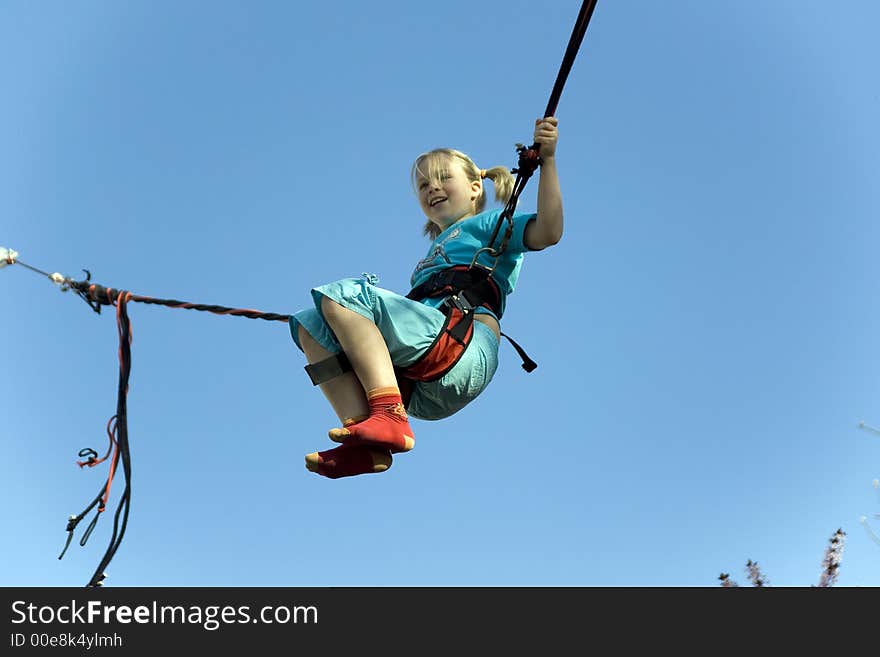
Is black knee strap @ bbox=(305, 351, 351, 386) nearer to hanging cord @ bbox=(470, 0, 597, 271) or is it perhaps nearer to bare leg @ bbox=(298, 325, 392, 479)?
bare leg @ bbox=(298, 325, 392, 479)

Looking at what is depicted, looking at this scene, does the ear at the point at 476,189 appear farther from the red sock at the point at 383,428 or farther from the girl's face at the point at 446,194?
the red sock at the point at 383,428

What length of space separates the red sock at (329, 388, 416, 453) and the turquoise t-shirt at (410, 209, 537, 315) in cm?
77

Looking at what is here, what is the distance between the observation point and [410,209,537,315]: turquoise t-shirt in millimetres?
5379

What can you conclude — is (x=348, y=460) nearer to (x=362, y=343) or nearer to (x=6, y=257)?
(x=362, y=343)

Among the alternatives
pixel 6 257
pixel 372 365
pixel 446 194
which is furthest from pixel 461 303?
pixel 6 257

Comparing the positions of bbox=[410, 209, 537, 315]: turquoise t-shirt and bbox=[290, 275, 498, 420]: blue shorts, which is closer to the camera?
bbox=[290, 275, 498, 420]: blue shorts

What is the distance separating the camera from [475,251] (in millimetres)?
5453

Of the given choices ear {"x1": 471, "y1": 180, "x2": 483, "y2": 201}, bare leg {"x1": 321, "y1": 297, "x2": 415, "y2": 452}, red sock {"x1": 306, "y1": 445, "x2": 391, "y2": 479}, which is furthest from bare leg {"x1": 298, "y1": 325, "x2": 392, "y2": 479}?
ear {"x1": 471, "y1": 180, "x2": 483, "y2": 201}

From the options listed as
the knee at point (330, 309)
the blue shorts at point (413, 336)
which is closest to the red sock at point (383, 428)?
the blue shorts at point (413, 336)

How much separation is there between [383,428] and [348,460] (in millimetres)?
200
